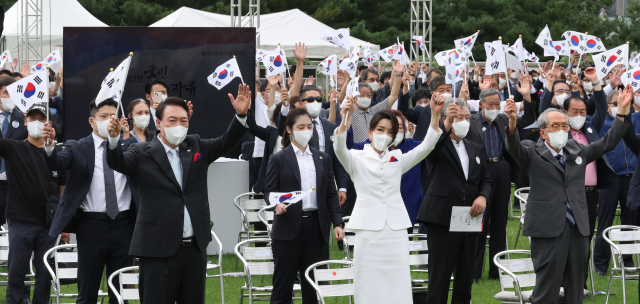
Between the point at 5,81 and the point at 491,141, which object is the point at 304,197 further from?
the point at 5,81

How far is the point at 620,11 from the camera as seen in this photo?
4500cm

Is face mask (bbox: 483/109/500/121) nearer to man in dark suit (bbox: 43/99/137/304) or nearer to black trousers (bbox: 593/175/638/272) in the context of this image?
black trousers (bbox: 593/175/638/272)

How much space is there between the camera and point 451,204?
6980mm

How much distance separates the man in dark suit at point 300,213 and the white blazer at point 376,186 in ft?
2.06

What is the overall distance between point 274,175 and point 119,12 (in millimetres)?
28169

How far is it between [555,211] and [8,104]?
6.12 m

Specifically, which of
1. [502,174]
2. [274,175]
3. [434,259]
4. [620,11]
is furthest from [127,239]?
[620,11]

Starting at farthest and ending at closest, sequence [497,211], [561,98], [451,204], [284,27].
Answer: [284,27], [561,98], [497,211], [451,204]

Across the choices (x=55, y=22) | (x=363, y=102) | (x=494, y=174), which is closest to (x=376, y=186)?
(x=494, y=174)

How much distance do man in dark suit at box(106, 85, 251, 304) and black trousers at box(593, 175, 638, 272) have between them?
554 cm

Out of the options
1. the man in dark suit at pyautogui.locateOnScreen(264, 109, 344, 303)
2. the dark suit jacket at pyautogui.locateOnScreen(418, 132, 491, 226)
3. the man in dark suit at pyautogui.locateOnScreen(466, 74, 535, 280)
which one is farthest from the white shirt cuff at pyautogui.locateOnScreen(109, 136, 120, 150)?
the man in dark suit at pyautogui.locateOnScreen(466, 74, 535, 280)

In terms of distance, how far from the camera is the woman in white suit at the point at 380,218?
5711 mm

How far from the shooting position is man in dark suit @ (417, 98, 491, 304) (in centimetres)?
686

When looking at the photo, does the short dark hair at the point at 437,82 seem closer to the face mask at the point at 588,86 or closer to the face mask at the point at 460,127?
the face mask at the point at 460,127
